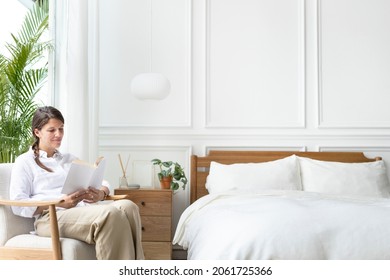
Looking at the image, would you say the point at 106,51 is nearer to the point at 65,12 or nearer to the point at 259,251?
the point at 65,12

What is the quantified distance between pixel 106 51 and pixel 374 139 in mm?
2537

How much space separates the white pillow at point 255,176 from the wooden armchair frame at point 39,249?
5.61ft

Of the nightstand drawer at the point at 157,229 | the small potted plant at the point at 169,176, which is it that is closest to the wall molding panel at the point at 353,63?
the small potted plant at the point at 169,176

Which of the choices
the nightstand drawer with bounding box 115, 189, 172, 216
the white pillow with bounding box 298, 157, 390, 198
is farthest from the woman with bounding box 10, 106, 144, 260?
the white pillow with bounding box 298, 157, 390, 198

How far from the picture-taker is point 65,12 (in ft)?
12.2

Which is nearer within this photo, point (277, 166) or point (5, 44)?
point (5, 44)

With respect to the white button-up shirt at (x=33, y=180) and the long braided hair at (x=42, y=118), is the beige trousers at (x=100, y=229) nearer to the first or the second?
the white button-up shirt at (x=33, y=180)

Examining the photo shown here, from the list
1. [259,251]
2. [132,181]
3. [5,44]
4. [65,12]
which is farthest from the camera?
[132,181]

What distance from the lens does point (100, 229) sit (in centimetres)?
242

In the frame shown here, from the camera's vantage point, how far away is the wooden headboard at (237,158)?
4129 millimetres

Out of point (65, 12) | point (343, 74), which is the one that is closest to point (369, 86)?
point (343, 74)

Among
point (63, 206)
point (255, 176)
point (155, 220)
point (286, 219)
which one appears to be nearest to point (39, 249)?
point (63, 206)

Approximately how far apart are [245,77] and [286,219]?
2286mm

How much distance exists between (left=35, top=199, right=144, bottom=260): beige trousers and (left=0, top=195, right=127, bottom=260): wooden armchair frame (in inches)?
5.1
